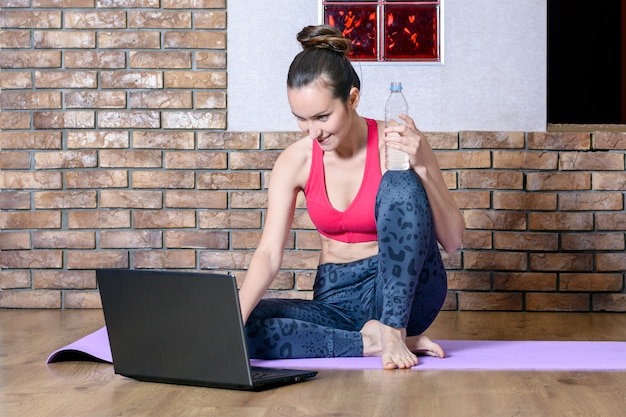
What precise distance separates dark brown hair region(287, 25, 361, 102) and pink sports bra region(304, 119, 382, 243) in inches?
8.1

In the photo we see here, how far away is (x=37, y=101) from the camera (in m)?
3.70

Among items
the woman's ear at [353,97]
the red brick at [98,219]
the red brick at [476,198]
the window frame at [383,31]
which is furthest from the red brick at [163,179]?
the woman's ear at [353,97]

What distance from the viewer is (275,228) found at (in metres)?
2.38

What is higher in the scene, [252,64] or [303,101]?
[252,64]

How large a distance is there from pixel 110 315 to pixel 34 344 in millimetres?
777

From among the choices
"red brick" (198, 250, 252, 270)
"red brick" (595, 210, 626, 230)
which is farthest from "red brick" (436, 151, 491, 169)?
"red brick" (198, 250, 252, 270)

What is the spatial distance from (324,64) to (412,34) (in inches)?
55.8

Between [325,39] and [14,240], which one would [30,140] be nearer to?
[14,240]

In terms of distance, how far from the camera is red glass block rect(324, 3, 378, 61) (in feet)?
11.8

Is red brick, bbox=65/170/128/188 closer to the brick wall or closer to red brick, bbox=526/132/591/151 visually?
the brick wall

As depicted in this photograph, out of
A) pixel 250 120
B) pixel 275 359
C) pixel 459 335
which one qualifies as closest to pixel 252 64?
pixel 250 120

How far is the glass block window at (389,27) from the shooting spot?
11.7 feet

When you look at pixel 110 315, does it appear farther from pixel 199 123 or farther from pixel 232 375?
pixel 199 123

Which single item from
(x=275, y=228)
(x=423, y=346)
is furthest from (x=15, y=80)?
(x=423, y=346)
